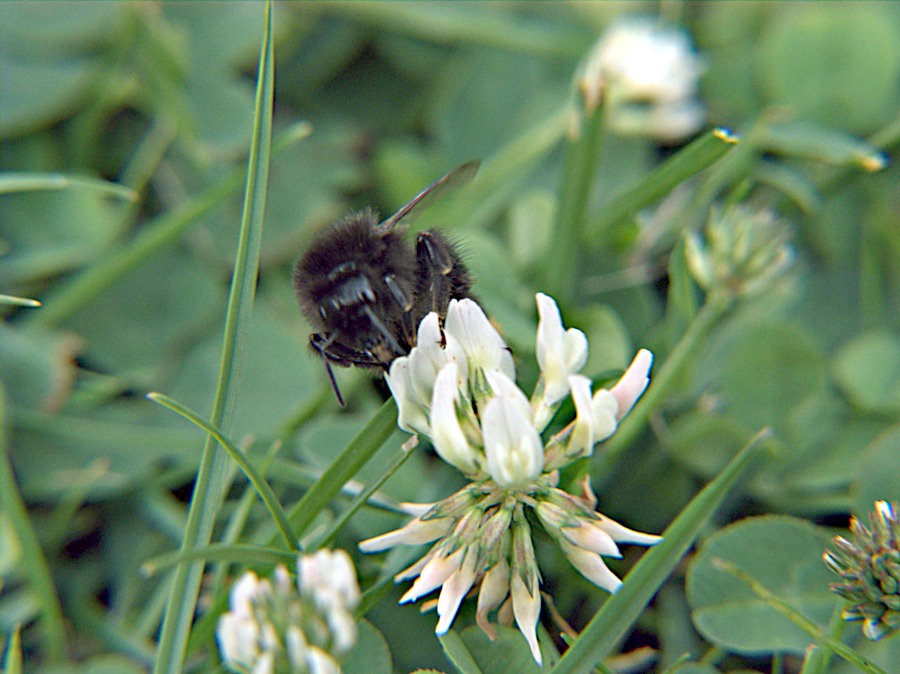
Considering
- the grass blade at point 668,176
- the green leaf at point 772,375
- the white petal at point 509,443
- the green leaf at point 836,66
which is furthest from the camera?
the green leaf at point 836,66

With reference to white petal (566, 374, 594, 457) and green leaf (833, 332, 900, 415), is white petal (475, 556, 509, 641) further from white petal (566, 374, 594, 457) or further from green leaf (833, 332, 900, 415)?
green leaf (833, 332, 900, 415)

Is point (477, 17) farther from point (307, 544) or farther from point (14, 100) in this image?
point (307, 544)

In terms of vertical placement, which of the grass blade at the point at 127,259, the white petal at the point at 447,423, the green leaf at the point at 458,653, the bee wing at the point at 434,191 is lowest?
the green leaf at the point at 458,653

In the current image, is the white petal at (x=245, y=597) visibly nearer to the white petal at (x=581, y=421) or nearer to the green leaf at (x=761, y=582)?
the white petal at (x=581, y=421)

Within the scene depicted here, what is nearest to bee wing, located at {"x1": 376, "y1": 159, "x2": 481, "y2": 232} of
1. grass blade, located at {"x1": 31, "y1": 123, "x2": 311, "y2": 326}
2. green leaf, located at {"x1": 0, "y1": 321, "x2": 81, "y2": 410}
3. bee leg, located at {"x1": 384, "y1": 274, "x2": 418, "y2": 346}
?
bee leg, located at {"x1": 384, "y1": 274, "x2": 418, "y2": 346}

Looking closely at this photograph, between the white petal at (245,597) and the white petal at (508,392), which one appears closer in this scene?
the white petal at (245,597)

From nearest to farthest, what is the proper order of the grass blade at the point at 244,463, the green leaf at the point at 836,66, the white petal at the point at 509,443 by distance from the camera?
the white petal at the point at 509,443
the grass blade at the point at 244,463
the green leaf at the point at 836,66

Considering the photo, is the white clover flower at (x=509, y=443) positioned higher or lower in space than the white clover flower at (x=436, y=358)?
lower

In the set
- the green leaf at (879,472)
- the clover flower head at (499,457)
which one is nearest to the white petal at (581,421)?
the clover flower head at (499,457)
